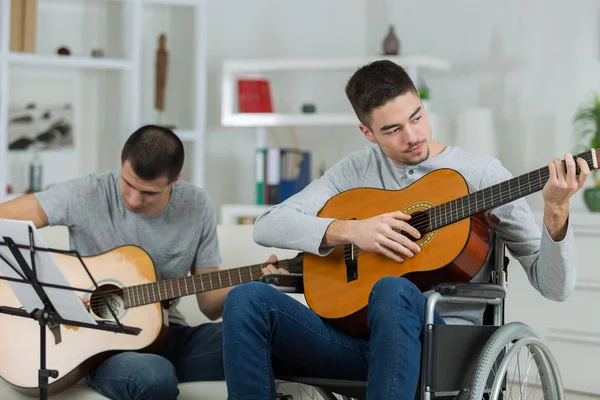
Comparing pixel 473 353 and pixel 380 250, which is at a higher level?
pixel 380 250

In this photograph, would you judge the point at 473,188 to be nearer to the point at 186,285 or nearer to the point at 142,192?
the point at 186,285

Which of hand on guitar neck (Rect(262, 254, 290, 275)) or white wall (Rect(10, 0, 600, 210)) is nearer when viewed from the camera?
hand on guitar neck (Rect(262, 254, 290, 275))

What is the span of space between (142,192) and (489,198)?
3.48 feet

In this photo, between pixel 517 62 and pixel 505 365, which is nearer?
pixel 505 365

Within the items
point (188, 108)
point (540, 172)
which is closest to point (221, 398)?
point (540, 172)

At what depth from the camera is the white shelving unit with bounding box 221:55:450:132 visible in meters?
4.25

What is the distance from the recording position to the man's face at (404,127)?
7.19 ft

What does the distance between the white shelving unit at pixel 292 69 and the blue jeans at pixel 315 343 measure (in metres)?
2.27

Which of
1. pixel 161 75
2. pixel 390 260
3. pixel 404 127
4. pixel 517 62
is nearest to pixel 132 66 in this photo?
pixel 161 75

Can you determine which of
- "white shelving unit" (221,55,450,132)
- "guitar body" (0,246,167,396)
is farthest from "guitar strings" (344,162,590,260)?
"white shelving unit" (221,55,450,132)

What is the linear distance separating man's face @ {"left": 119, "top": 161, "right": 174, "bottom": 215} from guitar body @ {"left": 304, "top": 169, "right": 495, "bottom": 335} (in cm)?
53

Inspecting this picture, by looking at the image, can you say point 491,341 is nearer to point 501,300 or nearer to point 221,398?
point 501,300

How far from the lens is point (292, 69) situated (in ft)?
14.8

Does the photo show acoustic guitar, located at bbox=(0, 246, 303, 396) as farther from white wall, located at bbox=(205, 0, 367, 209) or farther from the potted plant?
white wall, located at bbox=(205, 0, 367, 209)
